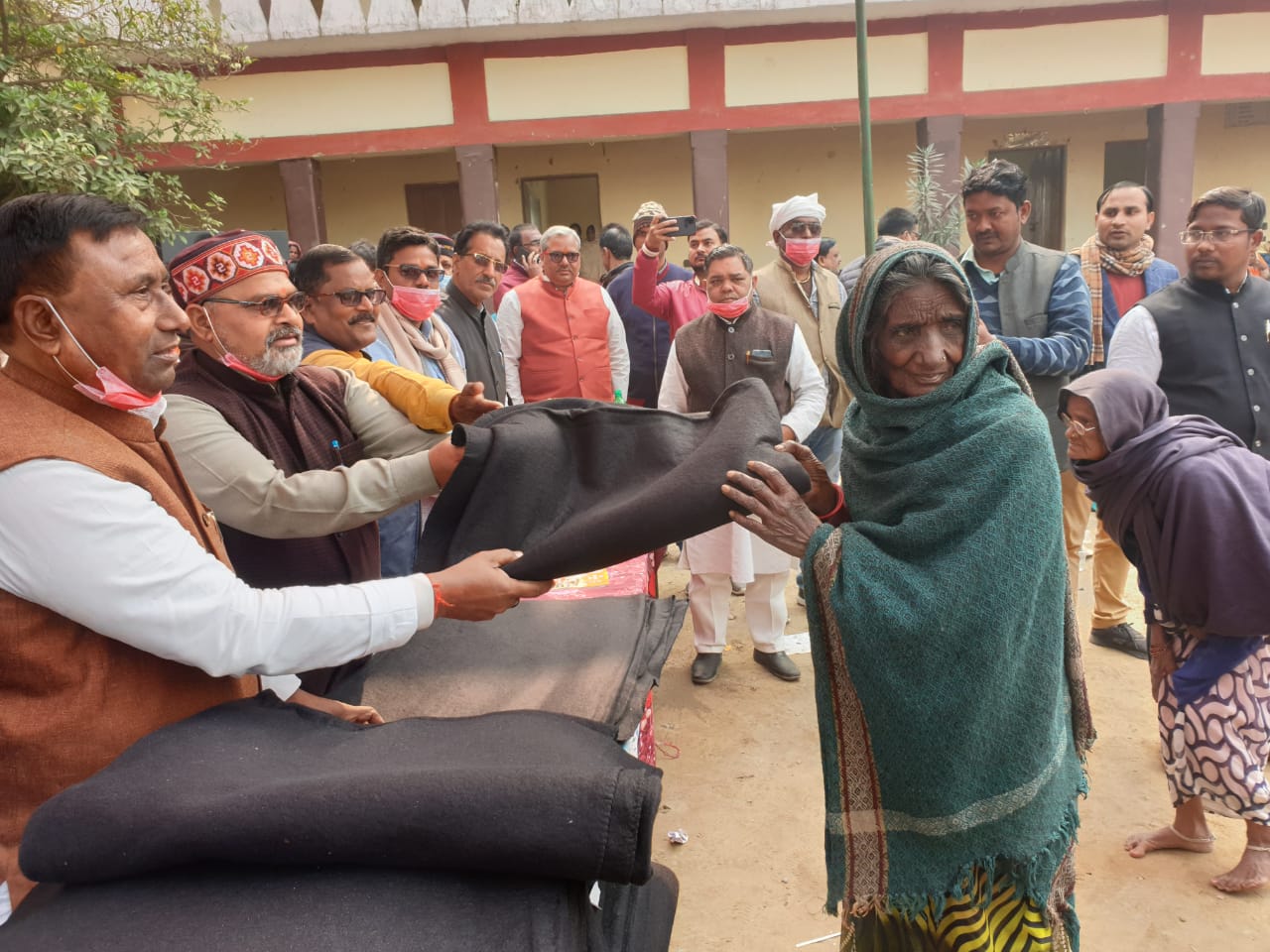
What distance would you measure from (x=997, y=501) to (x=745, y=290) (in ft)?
9.59

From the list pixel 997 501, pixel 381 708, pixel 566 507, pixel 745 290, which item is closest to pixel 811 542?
pixel 997 501

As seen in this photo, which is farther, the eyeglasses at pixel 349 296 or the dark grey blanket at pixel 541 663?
the eyeglasses at pixel 349 296

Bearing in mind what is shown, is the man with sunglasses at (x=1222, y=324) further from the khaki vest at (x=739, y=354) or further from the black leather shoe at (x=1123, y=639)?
the khaki vest at (x=739, y=354)

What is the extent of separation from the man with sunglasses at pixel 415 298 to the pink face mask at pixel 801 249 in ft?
6.66

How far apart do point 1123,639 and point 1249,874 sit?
1.94 m

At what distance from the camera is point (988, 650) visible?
1657 millimetres

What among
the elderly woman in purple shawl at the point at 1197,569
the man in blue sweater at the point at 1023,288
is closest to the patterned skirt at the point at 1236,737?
the elderly woman in purple shawl at the point at 1197,569

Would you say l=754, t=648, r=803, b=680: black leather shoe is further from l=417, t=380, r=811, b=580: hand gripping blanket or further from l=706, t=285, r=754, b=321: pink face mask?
l=417, t=380, r=811, b=580: hand gripping blanket

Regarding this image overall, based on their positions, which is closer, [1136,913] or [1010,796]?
[1010,796]

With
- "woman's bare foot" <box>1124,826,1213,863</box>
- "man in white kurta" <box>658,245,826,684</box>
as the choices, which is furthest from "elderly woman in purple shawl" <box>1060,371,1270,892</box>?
"man in white kurta" <box>658,245,826,684</box>

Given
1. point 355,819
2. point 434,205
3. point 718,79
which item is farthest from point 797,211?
point 434,205

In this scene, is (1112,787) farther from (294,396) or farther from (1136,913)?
(294,396)

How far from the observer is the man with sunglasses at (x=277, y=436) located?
1.84m

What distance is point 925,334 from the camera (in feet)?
5.84
